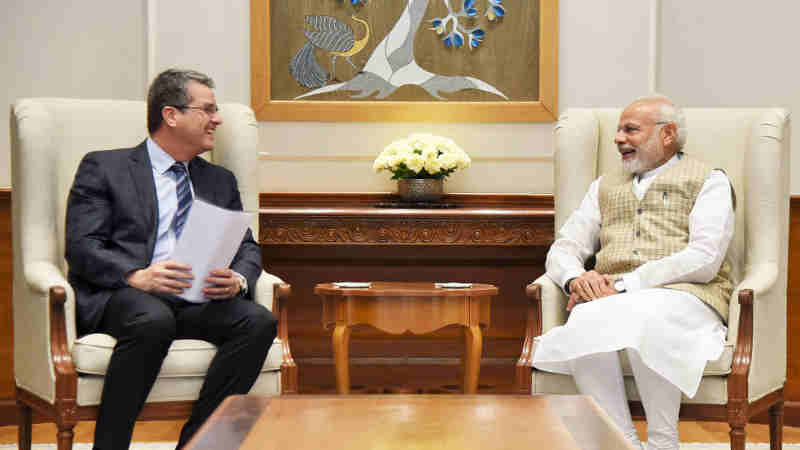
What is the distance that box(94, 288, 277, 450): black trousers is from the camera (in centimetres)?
280

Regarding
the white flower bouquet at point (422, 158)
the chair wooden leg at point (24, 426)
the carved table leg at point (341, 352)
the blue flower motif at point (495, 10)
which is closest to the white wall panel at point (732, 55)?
the blue flower motif at point (495, 10)

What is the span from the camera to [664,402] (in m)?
2.93

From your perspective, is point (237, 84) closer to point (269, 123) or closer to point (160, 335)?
point (269, 123)

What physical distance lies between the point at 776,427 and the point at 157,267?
7.11ft

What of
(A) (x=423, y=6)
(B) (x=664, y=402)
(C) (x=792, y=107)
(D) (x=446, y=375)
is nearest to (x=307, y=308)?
(D) (x=446, y=375)

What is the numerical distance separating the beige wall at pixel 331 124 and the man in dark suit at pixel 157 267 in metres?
1.25

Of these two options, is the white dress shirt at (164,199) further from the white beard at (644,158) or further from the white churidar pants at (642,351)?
the white beard at (644,158)

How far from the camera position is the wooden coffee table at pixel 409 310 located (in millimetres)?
3420

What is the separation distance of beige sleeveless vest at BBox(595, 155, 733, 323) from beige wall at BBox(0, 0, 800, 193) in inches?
48.8

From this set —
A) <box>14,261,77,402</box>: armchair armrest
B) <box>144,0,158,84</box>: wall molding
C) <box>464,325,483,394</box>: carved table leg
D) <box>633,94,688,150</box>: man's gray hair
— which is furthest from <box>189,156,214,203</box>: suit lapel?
<box>633,94,688,150</box>: man's gray hair

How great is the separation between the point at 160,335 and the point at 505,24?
252cm

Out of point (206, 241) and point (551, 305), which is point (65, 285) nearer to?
point (206, 241)

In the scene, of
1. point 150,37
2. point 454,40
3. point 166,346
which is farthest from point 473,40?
point 166,346

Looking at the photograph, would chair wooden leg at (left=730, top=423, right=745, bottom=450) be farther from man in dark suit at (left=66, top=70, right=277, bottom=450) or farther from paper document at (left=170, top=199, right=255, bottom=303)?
paper document at (left=170, top=199, right=255, bottom=303)
